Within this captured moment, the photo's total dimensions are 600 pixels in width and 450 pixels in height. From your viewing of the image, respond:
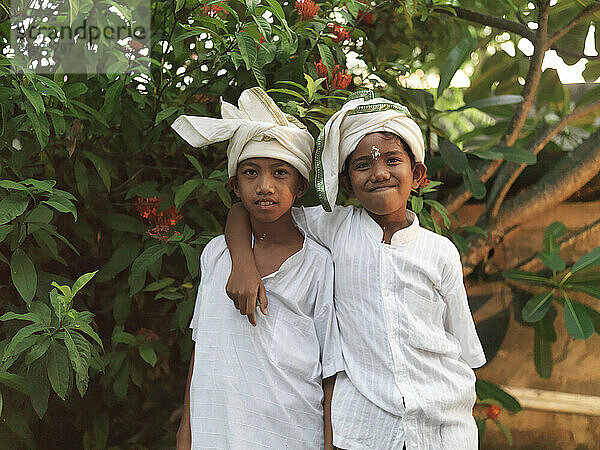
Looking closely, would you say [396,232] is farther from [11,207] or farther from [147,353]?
[11,207]

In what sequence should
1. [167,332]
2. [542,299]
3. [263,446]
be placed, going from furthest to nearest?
[542,299], [167,332], [263,446]

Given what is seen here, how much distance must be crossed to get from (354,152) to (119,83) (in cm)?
81

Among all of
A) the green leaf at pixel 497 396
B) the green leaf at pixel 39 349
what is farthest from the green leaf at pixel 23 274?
the green leaf at pixel 497 396

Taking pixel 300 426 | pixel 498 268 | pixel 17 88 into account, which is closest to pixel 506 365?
pixel 498 268

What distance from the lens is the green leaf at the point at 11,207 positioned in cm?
160

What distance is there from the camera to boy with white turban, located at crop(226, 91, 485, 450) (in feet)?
4.75

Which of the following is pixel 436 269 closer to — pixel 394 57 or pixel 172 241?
pixel 172 241

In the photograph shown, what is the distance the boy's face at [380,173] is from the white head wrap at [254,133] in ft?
0.46

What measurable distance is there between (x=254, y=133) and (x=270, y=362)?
534 mm

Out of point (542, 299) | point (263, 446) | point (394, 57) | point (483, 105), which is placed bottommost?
point (263, 446)

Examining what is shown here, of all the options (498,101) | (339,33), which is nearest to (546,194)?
(498,101)

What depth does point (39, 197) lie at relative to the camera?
75.3 inches

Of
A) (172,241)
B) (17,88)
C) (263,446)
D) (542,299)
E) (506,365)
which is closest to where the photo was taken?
(263,446)

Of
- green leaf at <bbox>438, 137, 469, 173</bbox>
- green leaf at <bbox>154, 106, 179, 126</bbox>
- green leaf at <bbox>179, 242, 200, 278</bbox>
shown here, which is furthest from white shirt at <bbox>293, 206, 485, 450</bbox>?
green leaf at <bbox>438, 137, 469, 173</bbox>
